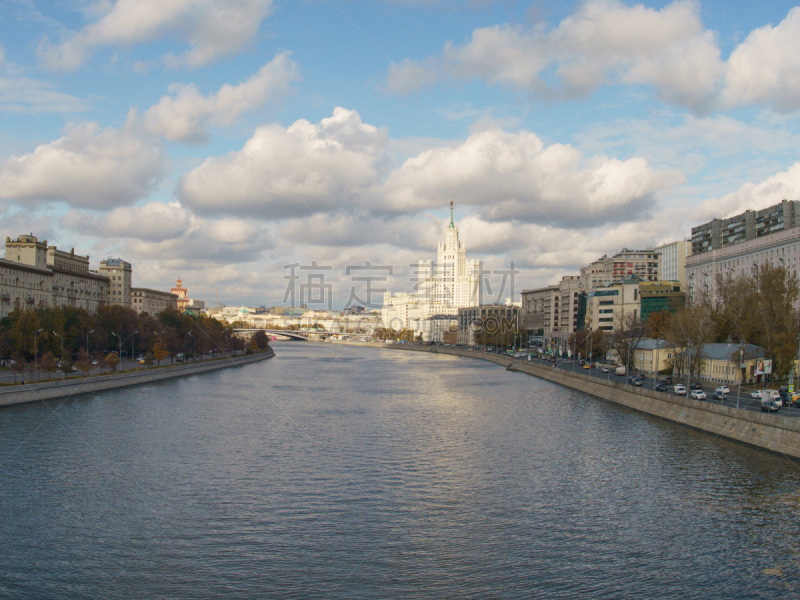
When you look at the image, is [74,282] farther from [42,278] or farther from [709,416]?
[709,416]

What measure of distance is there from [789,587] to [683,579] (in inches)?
102

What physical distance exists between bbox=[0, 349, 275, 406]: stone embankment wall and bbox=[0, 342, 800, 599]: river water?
2.85 meters

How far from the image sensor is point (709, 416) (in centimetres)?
3809

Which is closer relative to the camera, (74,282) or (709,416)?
(709,416)

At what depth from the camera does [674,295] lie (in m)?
103

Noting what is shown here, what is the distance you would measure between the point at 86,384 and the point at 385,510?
4015 centimetres

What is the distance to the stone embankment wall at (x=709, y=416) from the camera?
102ft

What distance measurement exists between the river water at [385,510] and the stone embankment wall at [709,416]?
85 centimetres

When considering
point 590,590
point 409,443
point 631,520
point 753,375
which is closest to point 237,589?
point 590,590

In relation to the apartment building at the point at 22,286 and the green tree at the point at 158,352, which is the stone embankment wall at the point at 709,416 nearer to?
the green tree at the point at 158,352

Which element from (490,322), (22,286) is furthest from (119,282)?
(490,322)

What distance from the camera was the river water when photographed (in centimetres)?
1759

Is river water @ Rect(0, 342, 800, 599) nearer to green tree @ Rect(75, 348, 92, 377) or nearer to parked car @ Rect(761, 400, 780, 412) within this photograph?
parked car @ Rect(761, 400, 780, 412)

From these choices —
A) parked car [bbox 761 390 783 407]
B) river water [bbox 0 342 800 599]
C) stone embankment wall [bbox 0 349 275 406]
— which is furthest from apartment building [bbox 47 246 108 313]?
parked car [bbox 761 390 783 407]
